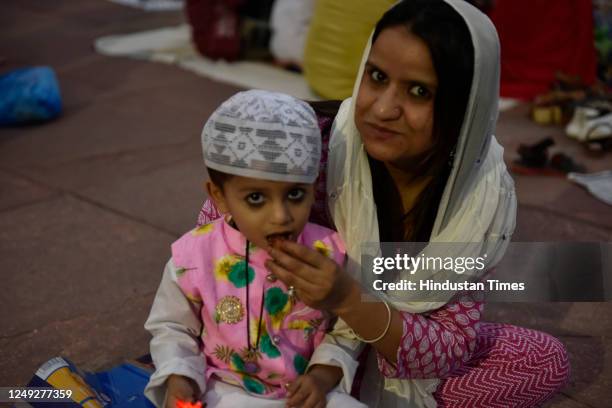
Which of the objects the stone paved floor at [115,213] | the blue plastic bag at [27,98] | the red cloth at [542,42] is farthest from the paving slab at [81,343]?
the red cloth at [542,42]

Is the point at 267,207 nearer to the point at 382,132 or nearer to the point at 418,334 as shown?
the point at 382,132

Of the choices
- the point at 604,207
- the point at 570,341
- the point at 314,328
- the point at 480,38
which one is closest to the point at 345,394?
the point at 314,328

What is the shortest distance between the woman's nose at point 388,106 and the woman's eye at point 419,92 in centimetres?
5

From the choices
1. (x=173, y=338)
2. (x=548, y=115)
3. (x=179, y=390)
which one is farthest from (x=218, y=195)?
(x=548, y=115)

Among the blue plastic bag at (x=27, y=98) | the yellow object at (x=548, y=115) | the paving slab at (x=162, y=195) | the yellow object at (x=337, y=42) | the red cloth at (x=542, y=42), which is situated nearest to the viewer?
the paving slab at (x=162, y=195)

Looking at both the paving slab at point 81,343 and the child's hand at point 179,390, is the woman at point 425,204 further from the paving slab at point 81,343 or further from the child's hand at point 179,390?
the paving slab at point 81,343

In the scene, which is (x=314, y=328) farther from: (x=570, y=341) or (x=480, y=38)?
(x=570, y=341)

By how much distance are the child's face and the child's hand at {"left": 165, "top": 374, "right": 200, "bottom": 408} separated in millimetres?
398

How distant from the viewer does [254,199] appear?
2.04 metres

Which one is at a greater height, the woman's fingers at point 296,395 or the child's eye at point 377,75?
the child's eye at point 377,75

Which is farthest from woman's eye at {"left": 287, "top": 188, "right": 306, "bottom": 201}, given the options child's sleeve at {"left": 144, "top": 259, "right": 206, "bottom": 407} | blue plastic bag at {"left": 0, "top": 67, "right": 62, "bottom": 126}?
blue plastic bag at {"left": 0, "top": 67, "right": 62, "bottom": 126}

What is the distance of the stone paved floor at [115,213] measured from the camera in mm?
3184

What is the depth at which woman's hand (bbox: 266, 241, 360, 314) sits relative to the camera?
1.96 meters

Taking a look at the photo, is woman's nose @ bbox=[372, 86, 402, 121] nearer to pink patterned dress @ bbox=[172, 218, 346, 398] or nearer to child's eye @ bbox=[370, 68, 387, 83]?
child's eye @ bbox=[370, 68, 387, 83]
